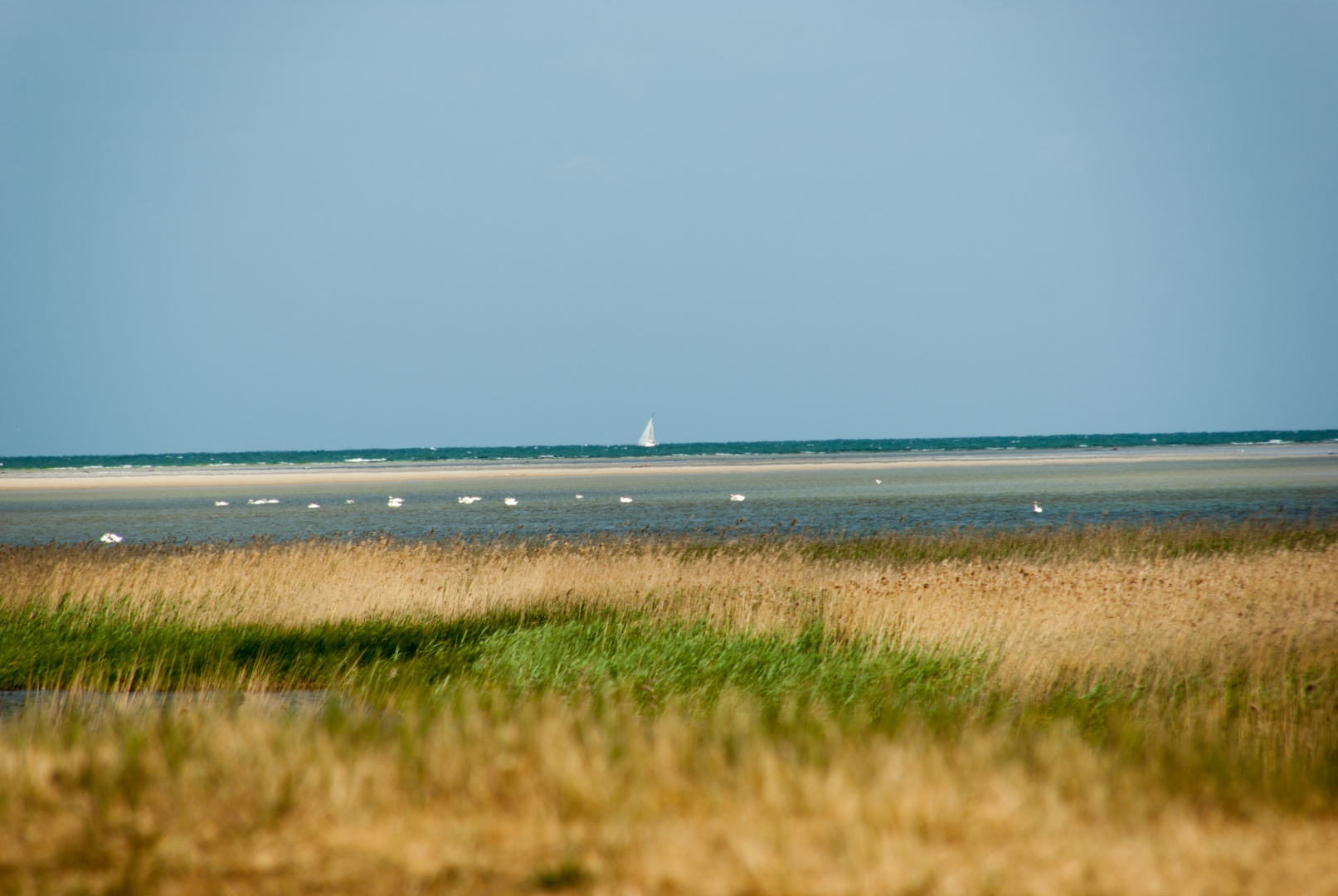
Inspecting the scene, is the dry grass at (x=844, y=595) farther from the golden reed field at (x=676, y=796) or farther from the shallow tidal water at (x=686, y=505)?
the shallow tidal water at (x=686, y=505)

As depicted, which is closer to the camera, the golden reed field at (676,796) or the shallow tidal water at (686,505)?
the golden reed field at (676,796)

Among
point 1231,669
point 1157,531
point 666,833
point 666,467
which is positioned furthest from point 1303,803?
point 666,467

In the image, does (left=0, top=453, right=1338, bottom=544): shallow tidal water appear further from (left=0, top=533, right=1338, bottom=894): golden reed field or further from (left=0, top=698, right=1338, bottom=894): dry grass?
(left=0, top=698, right=1338, bottom=894): dry grass

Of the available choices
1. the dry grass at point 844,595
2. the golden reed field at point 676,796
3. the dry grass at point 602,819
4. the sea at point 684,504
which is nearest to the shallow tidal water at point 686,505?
the sea at point 684,504

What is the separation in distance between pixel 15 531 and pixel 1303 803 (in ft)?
135

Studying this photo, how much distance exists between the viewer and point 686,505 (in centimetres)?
4484

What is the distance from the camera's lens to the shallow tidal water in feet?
112

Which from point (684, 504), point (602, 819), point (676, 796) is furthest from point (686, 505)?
point (602, 819)

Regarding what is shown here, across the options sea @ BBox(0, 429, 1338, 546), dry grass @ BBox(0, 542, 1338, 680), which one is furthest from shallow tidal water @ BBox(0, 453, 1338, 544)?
dry grass @ BBox(0, 542, 1338, 680)

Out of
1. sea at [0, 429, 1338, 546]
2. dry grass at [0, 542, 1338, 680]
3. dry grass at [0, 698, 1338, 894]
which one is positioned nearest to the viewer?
dry grass at [0, 698, 1338, 894]

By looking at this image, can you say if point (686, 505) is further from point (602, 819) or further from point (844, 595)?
point (602, 819)

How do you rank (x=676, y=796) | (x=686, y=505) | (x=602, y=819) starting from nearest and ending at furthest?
(x=602, y=819) < (x=676, y=796) < (x=686, y=505)

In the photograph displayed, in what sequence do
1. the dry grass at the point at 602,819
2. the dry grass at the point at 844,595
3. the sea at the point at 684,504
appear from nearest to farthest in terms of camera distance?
the dry grass at the point at 602,819 < the dry grass at the point at 844,595 < the sea at the point at 684,504

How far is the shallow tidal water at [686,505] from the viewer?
3416cm
